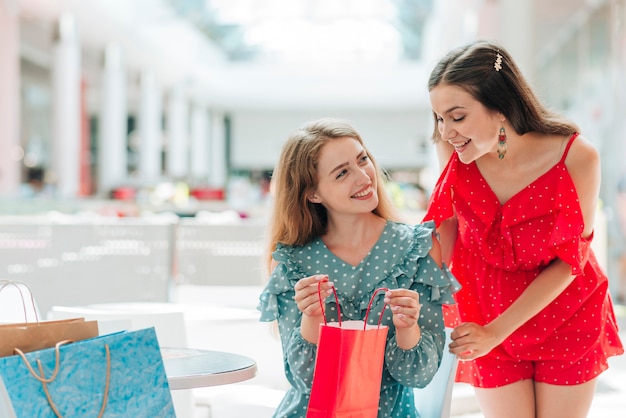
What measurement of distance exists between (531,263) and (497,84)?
0.45m

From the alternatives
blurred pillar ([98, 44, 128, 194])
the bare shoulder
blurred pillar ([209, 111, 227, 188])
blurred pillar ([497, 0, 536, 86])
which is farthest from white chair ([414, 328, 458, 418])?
blurred pillar ([209, 111, 227, 188])

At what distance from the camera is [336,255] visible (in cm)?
213

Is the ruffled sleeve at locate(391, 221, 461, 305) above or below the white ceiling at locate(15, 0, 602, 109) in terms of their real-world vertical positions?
below

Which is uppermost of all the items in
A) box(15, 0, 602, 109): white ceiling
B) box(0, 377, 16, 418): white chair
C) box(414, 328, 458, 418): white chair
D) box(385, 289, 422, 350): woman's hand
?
box(15, 0, 602, 109): white ceiling

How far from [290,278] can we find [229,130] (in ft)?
106

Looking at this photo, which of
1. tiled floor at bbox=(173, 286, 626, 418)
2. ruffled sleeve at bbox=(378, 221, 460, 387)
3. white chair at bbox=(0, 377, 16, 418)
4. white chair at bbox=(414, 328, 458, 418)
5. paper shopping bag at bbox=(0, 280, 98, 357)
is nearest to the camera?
white chair at bbox=(0, 377, 16, 418)

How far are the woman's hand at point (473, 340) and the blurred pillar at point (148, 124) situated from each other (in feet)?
63.0

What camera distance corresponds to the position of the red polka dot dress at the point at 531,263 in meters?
2.02

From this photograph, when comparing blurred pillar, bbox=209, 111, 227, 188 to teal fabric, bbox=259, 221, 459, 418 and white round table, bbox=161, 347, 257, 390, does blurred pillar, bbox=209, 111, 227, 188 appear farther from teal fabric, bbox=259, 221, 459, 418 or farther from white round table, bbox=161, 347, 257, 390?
teal fabric, bbox=259, 221, 459, 418

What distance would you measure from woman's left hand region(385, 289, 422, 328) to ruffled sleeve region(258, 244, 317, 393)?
0.29 metres

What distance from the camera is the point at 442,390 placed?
2119 millimetres

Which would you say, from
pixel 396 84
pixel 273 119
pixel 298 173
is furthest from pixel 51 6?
pixel 273 119

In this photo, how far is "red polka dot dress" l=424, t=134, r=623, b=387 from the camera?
2.02 m

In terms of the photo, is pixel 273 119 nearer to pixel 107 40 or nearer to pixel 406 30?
pixel 406 30
